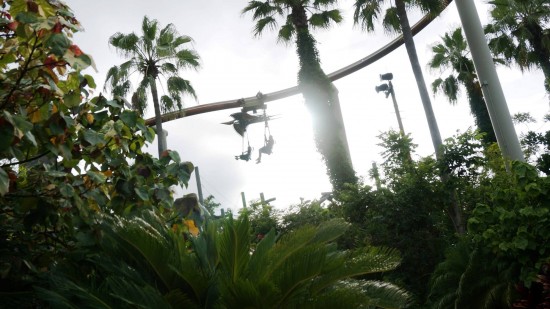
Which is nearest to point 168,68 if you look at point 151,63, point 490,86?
point 151,63

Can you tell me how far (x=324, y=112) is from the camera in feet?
60.1

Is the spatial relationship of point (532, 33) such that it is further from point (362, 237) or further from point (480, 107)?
point (362, 237)

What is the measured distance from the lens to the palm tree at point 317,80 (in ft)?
58.3

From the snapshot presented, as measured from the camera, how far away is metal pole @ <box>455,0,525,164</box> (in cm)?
1055

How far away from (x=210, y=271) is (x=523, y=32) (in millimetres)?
20297

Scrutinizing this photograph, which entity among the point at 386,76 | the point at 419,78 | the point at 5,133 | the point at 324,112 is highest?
the point at 386,76

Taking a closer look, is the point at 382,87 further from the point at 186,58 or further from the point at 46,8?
the point at 46,8

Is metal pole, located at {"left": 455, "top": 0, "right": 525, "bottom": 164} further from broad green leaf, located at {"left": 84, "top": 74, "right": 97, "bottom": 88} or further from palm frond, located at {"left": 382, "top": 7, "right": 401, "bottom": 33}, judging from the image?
broad green leaf, located at {"left": 84, "top": 74, "right": 97, "bottom": 88}

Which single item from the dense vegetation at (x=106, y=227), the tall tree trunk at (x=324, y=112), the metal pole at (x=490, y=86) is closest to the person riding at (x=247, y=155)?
the tall tree trunk at (x=324, y=112)

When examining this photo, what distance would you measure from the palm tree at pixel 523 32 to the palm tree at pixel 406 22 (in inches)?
276

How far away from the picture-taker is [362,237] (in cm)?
1237

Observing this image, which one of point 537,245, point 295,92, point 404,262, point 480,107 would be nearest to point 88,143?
point 537,245

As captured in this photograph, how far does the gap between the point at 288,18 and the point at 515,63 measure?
1006 cm

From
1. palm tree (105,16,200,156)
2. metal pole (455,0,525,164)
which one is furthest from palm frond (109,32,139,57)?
metal pole (455,0,525,164)
